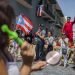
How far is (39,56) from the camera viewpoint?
14570 millimetres

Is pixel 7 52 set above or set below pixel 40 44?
above

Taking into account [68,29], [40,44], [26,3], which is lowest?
[40,44]

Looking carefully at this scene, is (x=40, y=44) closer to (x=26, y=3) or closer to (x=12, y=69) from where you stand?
(x=12, y=69)

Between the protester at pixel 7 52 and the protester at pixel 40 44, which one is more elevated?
the protester at pixel 7 52

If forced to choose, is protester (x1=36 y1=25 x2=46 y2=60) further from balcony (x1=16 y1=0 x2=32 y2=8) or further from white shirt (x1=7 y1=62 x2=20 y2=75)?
balcony (x1=16 y1=0 x2=32 y2=8)

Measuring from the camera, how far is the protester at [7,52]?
1.63 metres

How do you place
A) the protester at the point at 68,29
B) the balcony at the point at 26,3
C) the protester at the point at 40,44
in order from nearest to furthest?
1. the protester at the point at 68,29
2. the protester at the point at 40,44
3. the balcony at the point at 26,3

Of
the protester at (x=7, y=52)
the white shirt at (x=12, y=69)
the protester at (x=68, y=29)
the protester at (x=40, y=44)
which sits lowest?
the protester at (x=40, y=44)

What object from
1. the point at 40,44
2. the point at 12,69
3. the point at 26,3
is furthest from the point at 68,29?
the point at 26,3

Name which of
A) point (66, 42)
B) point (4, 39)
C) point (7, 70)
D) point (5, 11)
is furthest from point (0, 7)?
point (66, 42)

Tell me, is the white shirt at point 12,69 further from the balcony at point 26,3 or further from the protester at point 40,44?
the balcony at point 26,3

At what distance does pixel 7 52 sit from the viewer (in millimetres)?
1744

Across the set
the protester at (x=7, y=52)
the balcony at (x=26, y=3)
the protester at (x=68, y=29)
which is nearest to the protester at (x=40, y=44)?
the protester at (x=68, y=29)

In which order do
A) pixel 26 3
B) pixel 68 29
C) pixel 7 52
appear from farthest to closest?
pixel 26 3
pixel 68 29
pixel 7 52
